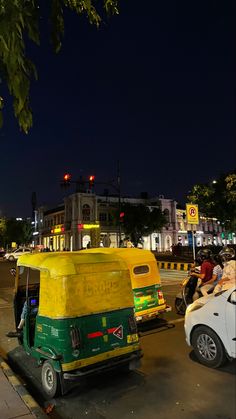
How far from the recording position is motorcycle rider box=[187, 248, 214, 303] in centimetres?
873

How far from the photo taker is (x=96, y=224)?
61.6 m

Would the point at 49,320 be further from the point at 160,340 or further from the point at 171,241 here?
the point at 171,241

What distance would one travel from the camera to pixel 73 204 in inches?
2650

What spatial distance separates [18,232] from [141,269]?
77.4m

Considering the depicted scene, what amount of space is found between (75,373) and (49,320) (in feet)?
2.56

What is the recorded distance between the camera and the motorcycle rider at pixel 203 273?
8.73 m

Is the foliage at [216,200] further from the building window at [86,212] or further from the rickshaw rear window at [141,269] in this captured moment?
the building window at [86,212]

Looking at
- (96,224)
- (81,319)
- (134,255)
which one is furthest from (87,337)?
(96,224)

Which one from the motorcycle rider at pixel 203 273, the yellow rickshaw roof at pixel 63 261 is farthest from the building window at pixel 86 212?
the yellow rickshaw roof at pixel 63 261

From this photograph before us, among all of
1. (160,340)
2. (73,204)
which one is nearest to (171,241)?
(73,204)

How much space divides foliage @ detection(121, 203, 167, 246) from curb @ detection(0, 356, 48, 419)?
179 ft

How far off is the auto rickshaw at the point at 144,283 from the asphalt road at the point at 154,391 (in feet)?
4.10

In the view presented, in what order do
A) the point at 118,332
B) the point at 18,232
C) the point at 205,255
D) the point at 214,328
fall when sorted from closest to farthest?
the point at 118,332, the point at 214,328, the point at 205,255, the point at 18,232

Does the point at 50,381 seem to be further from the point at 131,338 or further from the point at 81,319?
the point at 131,338
